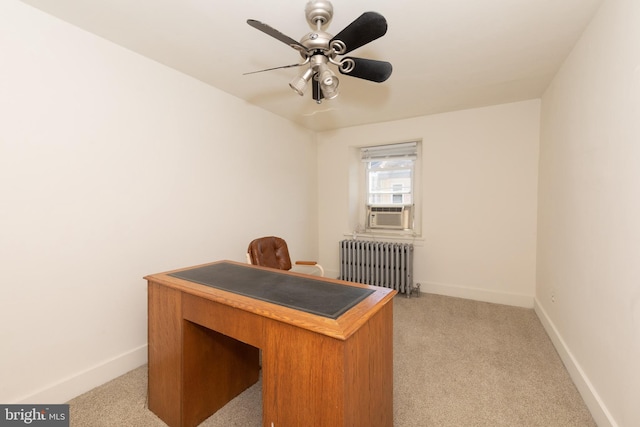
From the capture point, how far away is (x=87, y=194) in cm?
187

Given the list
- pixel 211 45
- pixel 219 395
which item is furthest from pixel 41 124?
pixel 219 395

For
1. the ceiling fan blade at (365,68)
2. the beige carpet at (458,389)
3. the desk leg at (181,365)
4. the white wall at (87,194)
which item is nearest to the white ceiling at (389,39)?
the white wall at (87,194)

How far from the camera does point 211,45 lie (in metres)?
2.04

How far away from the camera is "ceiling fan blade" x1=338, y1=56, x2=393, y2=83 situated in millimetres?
1564

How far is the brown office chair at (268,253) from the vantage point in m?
2.50

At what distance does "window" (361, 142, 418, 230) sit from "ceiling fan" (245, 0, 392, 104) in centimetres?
243

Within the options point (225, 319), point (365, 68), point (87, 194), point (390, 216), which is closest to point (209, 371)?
point (225, 319)

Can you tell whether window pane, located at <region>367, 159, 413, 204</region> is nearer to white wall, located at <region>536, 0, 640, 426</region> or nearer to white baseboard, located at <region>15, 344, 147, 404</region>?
white wall, located at <region>536, 0, 640, 426</region>

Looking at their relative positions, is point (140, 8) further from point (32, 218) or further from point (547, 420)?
point (547, 420)

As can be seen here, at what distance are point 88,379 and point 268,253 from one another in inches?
59.6

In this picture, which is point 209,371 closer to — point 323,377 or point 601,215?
point 323,377

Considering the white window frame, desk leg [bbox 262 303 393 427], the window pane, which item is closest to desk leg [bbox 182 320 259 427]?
desk leg [bbox 262 303 393 427]

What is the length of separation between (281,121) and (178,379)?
119 inches

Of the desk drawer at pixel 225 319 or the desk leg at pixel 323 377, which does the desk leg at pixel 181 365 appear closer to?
the desk drawer at pixel 225 319
